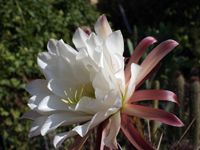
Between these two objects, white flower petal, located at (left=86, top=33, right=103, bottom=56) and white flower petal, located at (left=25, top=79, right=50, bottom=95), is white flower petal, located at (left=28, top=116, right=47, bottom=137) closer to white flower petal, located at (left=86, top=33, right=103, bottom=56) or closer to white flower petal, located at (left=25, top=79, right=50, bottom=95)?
white flower petal, located at (left=25, top=79, right=50, bottom=95)

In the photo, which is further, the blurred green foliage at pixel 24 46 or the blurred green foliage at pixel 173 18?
the blurred green foliage at pixel 173 18

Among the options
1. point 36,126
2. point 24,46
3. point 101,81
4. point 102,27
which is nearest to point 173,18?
point 24,46

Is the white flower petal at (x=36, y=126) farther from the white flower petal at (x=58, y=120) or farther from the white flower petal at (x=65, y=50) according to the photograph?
the white flower petal at (x=65, y=50)

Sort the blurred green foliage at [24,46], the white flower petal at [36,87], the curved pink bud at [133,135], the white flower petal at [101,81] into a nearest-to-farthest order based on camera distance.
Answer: the curved pink bud at [133,135], the white flower petal at [101,81], the white flower petal at [36,87], the blurred green foliage at [24,46]

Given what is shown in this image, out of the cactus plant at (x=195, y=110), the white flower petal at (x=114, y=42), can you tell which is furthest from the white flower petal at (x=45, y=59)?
the cactus plant at (x=195, y=110)

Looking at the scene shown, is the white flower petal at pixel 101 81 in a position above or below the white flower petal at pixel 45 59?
below

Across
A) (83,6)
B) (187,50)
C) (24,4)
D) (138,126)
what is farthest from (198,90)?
(187,50)
